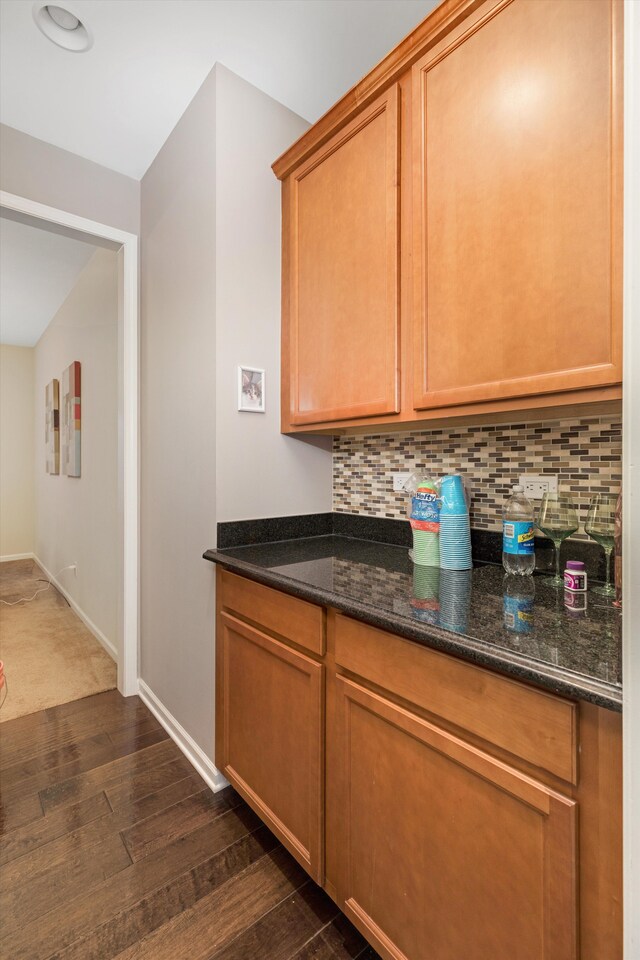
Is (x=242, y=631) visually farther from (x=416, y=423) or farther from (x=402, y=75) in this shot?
(x=402, y=75)

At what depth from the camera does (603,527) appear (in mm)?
1111

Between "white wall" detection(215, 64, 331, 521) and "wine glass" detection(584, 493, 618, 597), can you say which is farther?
"white wall" detection(215, 64, 331, 521)

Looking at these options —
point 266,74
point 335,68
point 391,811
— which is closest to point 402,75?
point 335,68

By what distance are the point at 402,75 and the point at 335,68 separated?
520mm

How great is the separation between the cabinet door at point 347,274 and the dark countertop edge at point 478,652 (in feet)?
2.08

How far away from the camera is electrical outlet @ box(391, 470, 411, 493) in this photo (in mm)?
1740

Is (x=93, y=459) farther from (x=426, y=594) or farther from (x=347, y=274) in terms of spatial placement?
(x=426, y=594)

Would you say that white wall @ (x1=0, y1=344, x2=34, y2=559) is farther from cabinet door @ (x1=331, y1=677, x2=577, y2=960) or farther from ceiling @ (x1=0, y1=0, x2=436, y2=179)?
cabinet door @ (x1=331, y1=677, x2=577, y2=960)

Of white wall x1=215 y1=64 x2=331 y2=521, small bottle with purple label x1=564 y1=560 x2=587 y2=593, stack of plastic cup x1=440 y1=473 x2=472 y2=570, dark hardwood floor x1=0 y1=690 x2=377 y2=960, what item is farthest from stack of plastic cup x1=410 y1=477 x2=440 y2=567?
dark hardwood floor x1=0 y1=690 x2=377 y2=960

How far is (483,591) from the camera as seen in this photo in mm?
1101

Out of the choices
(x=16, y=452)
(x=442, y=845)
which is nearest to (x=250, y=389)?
(x=442, y=845)

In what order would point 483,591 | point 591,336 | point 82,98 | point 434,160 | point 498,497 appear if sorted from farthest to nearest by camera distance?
point 82,98 → point 498,497 → point 434,160 → point 483,591 → point 591,336

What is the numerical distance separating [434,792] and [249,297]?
168cm

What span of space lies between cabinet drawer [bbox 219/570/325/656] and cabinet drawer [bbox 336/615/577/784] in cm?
13
